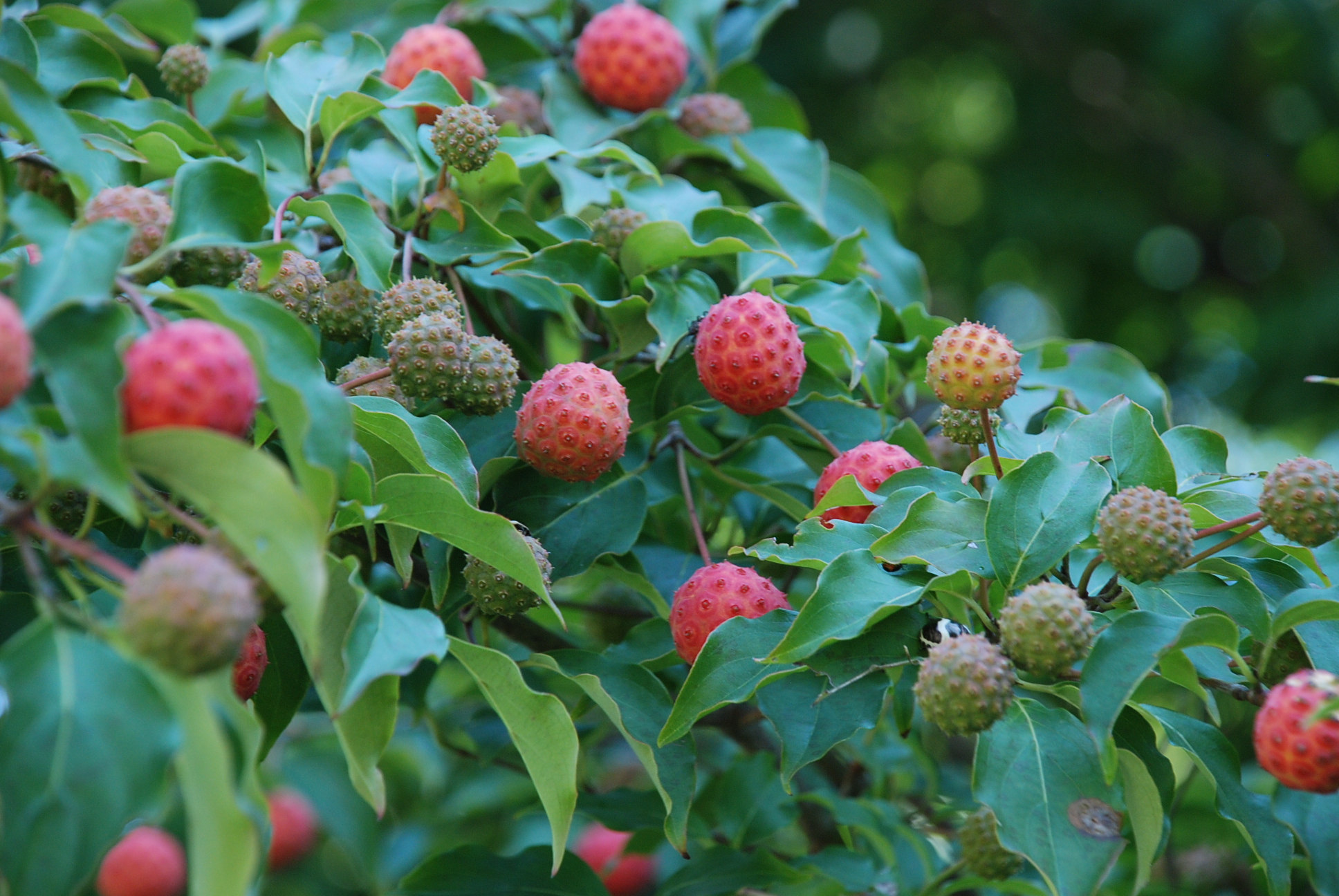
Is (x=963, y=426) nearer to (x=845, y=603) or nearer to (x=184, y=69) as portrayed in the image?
(x=845, y=603)

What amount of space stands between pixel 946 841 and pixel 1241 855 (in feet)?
2.05

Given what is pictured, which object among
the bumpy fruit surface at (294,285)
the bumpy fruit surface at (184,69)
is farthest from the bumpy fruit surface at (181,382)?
the bumpy fruit surface at (184,69)

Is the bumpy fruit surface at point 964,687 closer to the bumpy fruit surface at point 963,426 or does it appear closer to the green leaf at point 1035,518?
the green leaf at point 1035,518

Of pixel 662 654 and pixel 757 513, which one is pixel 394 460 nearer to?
pixel 662 654

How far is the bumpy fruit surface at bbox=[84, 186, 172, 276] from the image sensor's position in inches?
43.9

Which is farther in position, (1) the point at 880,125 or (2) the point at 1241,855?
(1) the point at 880,125

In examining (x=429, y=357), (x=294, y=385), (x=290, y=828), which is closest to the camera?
(x=294, y=385)

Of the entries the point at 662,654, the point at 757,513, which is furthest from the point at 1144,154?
the point at 662,654

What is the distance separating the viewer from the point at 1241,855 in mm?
2189

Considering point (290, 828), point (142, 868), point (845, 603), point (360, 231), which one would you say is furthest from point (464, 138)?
point (290, 828)

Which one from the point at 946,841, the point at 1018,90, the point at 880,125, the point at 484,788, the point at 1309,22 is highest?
the point at 1309,22

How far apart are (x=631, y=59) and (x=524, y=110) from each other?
21cm

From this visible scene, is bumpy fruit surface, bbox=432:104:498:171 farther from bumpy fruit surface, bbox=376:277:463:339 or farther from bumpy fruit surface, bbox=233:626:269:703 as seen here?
bumpy fruit surface, bbox=233:626:269:703

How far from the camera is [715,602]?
133 cm
